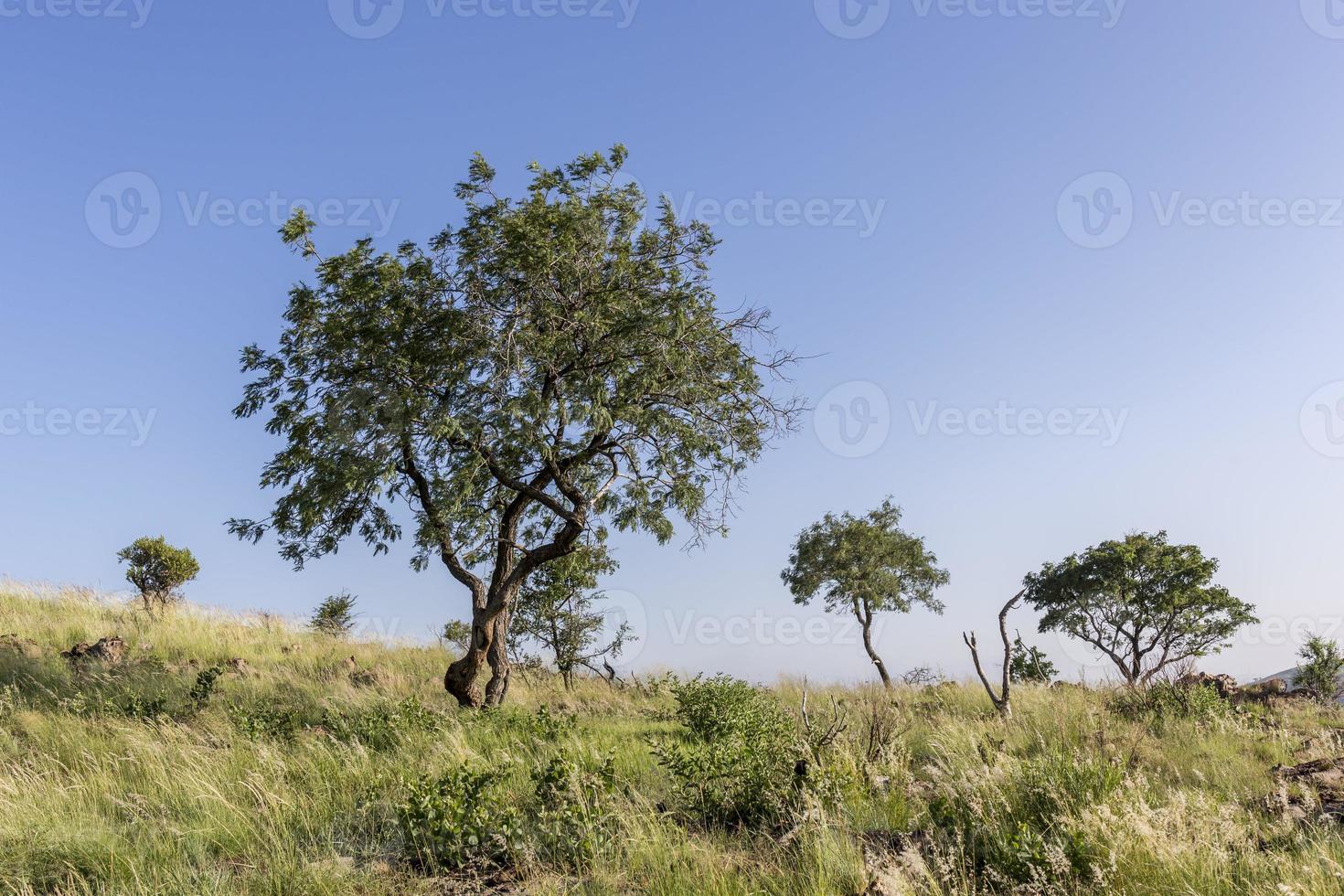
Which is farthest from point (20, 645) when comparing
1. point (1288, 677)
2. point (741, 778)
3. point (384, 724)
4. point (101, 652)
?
point (1288, 677)

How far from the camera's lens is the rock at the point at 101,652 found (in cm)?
1709

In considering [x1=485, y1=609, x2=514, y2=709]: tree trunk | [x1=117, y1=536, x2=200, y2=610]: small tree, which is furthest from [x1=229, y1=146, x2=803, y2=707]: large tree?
[x1=117, y1=536, x2=200, y2=610]: small tree

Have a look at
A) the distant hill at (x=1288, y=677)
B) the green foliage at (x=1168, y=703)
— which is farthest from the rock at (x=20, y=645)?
the distant hill at (x=1288, y=677)

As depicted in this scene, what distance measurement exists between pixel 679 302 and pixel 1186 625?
97.0 feet

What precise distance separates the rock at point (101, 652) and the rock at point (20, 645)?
0.58 metres

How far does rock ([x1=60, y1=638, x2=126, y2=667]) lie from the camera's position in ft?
56.1

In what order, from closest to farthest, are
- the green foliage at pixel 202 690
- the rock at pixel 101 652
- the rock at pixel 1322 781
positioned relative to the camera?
the rock at pixel 1322 781
the green foliage at pixel 202 690
the rock at pixel 101 652

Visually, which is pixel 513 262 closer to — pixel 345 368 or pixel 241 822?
pixel 345 368

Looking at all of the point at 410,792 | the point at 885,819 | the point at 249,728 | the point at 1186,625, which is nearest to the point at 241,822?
the point at 410,792

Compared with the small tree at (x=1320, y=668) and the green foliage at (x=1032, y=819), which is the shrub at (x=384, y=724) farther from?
the small tree at (x=1320, y=668)

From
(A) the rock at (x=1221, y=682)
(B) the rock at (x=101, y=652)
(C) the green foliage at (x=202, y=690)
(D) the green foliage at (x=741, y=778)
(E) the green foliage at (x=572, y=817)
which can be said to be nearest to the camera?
(E) the green foliage at (x=572, y=817)

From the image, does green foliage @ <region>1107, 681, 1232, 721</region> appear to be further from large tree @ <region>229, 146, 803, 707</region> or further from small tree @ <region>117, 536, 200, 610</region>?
small tree @ <region>117, 536, 200, 610</region>

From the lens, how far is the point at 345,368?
1452 cm

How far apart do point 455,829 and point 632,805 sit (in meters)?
1.60
